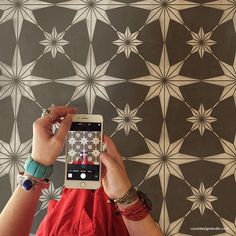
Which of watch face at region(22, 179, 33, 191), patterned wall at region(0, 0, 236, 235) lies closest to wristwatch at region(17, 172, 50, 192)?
watch face at region(22, 179, 33, 191)

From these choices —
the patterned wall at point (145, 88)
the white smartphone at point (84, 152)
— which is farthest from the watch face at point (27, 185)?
the patterned wall at point (145, 88)

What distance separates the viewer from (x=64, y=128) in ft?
2.23

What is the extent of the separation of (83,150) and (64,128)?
0.09 m

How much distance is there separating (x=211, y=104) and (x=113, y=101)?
26 centimetres

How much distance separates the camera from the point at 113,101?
0.92 meters

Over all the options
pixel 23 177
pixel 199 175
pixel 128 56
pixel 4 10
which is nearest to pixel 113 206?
pixel 23 177

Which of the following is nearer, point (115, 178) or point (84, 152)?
point (115, 178)

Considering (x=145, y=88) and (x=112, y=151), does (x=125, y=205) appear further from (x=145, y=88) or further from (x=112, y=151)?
(x=145, y=88)

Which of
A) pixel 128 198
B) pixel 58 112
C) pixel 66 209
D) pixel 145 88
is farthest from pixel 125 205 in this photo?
pixel 145 88

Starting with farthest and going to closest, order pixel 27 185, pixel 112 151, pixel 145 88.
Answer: pixel 145 88 → pixel 112 151 → pixel 27 185

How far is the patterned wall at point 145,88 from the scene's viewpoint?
904 mm

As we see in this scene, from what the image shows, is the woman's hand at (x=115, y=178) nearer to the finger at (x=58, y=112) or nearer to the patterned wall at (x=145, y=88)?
the finger at (x=58, y=112)

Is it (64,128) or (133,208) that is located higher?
(64,128)

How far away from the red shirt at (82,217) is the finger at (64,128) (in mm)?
143
